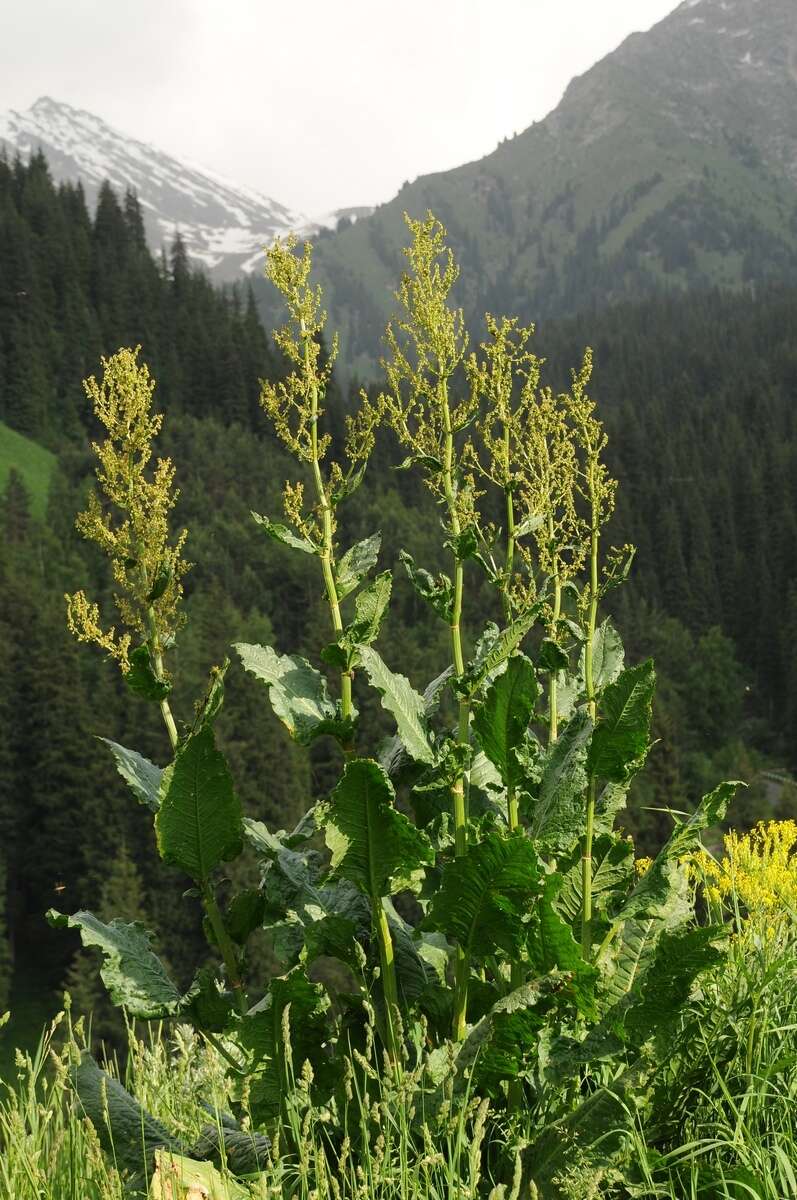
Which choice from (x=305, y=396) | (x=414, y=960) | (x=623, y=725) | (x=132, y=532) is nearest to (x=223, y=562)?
(x=305, y=396)

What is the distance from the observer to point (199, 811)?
3.38m

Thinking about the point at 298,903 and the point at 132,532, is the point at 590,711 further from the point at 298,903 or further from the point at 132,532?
the point at 132,532

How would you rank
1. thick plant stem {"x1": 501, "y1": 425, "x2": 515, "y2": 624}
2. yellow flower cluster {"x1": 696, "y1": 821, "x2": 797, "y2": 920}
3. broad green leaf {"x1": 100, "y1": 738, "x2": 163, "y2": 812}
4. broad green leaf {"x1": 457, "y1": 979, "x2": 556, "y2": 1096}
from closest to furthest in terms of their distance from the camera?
broad green leaf {"x1": 457, "y1": 979, "x2": 556, "y2": 1096} → broad green leaf {"x1": 100, "y1": 738, "x2": 163, "y2": 812} → thick plant stem {"x1": 501, "y1": 425, "x2": 515, "y2": 624} → yellow flower cluster {"x1": 696, "y1": 821, "x2": 797, "y2": 920}

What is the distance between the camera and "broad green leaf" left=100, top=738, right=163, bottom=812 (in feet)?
11.6

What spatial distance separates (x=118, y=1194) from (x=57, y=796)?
68776mm

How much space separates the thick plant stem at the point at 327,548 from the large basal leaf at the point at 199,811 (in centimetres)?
49

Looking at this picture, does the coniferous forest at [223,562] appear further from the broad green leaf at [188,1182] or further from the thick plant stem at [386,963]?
the broad green leaf at [188,1182]

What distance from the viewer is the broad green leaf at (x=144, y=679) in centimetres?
320

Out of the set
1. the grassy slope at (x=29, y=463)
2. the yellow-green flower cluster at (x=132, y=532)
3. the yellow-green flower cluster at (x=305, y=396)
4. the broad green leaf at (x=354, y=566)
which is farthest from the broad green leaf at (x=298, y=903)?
the grassy slope at (x=29, y=463)

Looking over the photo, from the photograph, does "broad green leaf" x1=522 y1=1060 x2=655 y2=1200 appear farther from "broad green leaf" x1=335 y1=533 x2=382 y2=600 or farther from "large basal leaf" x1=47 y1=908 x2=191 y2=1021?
"broad green leaf" x1=335 y1=533 x2=382 y2=600

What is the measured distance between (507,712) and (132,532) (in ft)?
4.73

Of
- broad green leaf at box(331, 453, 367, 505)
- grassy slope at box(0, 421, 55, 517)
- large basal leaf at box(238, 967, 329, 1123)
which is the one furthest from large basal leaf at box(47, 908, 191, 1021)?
grassy slope at box(0, 421, 55, 517)

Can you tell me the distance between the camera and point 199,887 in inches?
139

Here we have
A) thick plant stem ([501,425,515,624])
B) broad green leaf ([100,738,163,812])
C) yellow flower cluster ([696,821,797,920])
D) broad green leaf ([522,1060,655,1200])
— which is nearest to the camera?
broad green leaf ([522,1060,655,1200])
